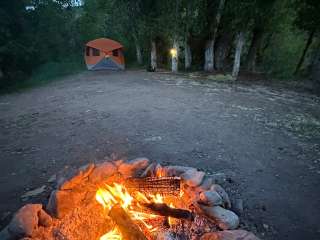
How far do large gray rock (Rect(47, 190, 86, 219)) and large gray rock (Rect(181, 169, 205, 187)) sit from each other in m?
1.63

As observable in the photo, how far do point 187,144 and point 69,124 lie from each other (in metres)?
3.74

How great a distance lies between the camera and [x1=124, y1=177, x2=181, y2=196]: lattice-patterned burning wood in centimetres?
395

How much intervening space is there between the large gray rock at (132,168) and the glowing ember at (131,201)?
1.22ft

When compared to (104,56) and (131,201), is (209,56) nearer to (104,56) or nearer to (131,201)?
(104,56)

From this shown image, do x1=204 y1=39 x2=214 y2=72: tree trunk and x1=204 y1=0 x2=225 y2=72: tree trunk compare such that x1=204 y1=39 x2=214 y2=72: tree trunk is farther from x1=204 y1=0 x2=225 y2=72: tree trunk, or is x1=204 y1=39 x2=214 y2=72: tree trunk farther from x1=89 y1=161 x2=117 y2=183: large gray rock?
x1=89 y1=161 x2=117 y2=183: large gray rock

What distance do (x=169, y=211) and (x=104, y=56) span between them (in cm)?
1936

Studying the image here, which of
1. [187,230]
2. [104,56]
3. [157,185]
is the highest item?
[104,56]

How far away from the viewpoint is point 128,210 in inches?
149

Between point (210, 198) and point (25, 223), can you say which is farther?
point (210, 198)

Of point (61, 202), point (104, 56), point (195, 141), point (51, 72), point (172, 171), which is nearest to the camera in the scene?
point (61, 202)

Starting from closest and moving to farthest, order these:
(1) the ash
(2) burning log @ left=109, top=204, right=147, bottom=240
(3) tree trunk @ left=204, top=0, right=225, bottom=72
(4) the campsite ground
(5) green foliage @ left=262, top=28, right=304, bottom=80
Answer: (2) burning log @ left=109, top=204, right=147, bottom=240
(1) the ash
(4) the campsite ground
(3) tree trunk @ left=204, top=0, right=225, bottom=72
(5) green foliage @ left=262, top=28, right=304, bottom=80

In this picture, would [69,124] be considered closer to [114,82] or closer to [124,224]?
[124,224]

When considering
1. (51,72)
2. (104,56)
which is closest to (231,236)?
(104,56)

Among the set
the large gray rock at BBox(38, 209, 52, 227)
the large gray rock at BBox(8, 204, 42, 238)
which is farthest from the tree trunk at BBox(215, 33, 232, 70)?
the large gray rock at BBox(8, 204, 42, 238)
